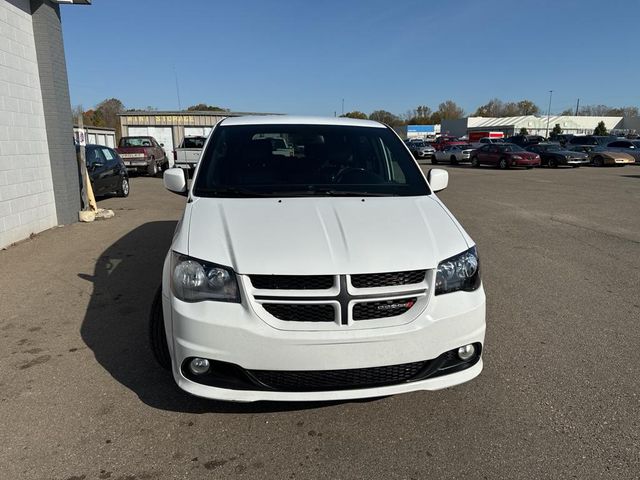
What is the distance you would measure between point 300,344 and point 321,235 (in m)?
0.66

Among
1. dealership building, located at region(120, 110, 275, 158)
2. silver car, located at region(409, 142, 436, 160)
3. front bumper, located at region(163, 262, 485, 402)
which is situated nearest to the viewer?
front bumper, located at region(163, 262, 485, 402)

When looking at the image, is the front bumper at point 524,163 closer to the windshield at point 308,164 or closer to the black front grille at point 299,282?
the windshield at point 308,164

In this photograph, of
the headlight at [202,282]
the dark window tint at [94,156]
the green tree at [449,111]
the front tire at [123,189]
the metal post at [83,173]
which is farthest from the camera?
the green tree at [449,111]

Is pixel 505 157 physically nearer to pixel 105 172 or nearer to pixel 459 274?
pixel 105 172

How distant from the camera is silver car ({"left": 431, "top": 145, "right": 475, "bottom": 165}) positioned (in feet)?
109

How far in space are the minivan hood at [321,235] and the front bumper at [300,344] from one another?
0.28 meters

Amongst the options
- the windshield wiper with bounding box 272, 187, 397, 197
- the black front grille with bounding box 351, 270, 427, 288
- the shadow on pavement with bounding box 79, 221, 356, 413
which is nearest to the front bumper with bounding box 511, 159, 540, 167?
the shadow on pavement with bounding box 79, 221, 356, 413

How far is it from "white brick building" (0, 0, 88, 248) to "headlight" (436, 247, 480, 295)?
7.26 metres

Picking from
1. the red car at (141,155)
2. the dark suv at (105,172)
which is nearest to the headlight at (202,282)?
the dark suv at (105,172)

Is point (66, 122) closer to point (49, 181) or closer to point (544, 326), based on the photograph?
point (49, 181)

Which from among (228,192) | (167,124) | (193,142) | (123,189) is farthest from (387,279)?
(167,124)

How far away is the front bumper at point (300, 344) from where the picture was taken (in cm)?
249

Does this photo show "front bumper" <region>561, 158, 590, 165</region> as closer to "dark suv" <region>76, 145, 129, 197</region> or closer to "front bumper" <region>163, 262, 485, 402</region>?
"dark suv" <region>76, 145, 129, 197</region>

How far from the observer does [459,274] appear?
280cm
